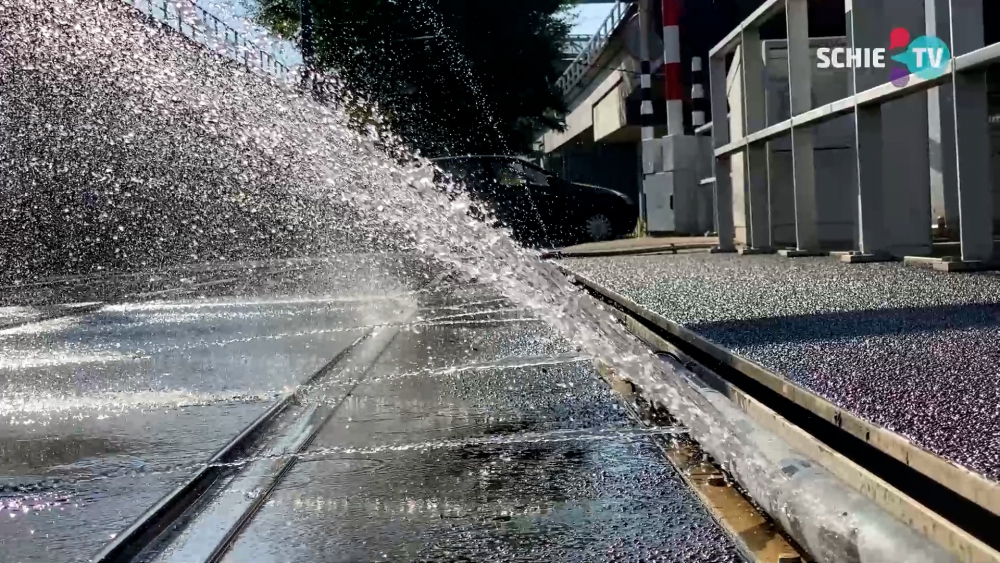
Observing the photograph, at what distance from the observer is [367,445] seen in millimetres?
4070

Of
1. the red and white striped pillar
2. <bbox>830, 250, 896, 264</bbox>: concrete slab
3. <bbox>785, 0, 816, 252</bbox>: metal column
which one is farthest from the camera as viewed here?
the red and white striped pillar

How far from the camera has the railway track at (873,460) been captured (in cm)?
245

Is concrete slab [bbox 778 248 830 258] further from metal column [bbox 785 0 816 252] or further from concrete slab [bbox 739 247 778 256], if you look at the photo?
concrete slab [bbox 739 247 778 256]

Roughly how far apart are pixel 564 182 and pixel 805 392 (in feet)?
52.0

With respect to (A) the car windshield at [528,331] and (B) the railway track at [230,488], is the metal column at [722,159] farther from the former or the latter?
(B) the railway track at [230,488]

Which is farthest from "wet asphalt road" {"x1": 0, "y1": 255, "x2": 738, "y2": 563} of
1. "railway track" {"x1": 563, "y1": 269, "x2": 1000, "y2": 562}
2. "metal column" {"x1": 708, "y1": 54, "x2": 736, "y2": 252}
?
"metal column" {"x1": 708, "y1": 54, "x2": 736, "y2": 252}

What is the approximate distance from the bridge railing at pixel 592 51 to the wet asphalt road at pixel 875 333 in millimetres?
22746

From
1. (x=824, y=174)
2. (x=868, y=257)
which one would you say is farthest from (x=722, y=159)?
(x=868, y=257)

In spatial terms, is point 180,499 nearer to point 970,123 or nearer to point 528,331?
point 528,331

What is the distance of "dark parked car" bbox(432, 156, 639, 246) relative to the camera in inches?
721

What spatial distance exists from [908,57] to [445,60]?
22757 mm

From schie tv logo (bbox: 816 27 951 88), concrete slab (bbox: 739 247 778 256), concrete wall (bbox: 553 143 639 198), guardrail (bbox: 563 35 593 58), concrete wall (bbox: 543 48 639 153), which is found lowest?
concrete slab (bbox: 739 247 778 256)

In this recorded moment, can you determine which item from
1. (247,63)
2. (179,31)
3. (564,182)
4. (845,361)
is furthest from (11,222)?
(845,361)

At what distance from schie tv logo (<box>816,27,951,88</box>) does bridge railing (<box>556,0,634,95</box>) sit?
70.9ft
